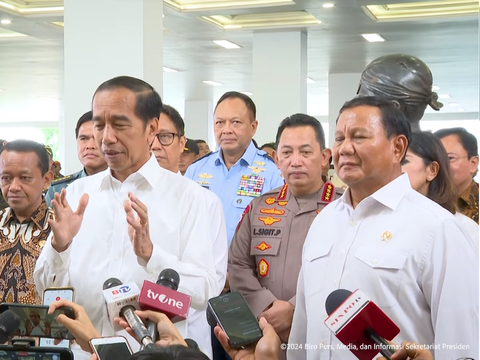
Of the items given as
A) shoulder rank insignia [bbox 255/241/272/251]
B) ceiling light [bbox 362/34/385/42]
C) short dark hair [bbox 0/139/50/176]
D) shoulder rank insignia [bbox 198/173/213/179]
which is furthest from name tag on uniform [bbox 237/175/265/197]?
ceiling light [bbox 362/34/385/42]

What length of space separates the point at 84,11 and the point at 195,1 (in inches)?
108

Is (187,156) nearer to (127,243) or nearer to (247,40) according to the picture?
(127,243)

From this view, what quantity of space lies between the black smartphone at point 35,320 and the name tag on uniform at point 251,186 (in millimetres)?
2485

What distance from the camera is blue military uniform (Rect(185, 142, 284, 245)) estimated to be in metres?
4.17

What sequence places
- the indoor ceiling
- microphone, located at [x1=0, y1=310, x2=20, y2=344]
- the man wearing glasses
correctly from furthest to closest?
the indoor ceiling → the man wearing glasses → microphone, located at [x1=0, y1=310, x2=20, y2=344]

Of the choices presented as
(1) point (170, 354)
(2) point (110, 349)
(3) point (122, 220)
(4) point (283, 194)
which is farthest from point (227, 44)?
(1) point (170, 354)

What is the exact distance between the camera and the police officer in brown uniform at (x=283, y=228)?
3.19 metres

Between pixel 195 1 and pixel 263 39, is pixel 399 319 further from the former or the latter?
pixel 263 39

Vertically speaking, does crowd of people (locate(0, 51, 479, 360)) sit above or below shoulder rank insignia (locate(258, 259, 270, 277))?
above

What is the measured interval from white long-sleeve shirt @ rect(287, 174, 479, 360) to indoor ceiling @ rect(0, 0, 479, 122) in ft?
22.1

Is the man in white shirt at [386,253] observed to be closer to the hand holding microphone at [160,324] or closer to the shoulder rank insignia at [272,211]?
the hand holding microphone at [160,324]

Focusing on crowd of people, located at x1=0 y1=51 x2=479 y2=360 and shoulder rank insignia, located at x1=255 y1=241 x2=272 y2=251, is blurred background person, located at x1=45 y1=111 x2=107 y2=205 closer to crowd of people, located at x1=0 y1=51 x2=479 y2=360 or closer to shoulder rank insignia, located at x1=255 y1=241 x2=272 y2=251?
crowd of people, located at x1=0 y1=51 x2=479 y2=360

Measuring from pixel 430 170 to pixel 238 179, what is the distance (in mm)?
1679

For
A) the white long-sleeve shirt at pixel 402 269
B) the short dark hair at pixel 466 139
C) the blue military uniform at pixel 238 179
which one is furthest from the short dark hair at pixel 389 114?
the blue military uniform at pixel 238 179
